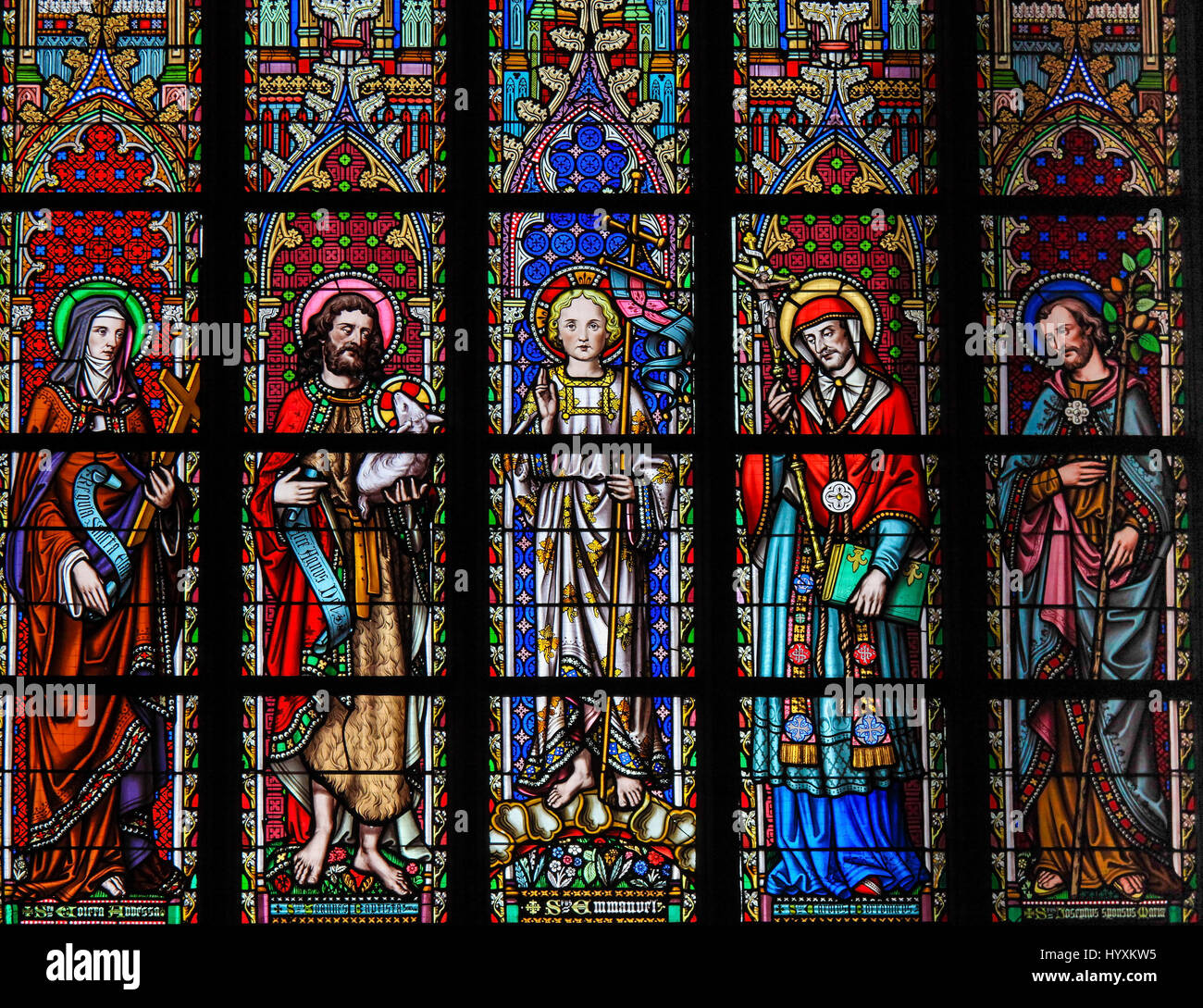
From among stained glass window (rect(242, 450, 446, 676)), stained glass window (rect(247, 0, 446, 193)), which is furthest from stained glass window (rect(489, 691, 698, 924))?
stained glass window (rect(247, 0, 446, 193))

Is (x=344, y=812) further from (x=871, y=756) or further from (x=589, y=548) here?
(x=871, y=756)

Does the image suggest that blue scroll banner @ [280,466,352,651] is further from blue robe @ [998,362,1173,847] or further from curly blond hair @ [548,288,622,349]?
blue robe @ [998,362,1173,847]

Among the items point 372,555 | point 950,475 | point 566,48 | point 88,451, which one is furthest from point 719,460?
point 88,451

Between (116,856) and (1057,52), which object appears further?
(1057,52)

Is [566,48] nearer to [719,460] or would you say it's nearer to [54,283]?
[719,460]

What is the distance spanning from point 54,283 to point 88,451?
576mm

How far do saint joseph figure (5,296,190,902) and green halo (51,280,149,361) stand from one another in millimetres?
18

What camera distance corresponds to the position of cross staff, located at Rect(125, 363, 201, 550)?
17.6 ft

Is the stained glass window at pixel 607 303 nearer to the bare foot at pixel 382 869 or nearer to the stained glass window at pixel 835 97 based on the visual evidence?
the stained glass window at pixel 835 97

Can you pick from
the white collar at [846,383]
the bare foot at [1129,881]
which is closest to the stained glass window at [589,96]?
the white collar at [846,383]

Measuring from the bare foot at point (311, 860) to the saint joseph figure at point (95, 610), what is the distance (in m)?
0.38

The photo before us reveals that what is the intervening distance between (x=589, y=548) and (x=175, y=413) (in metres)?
1.42

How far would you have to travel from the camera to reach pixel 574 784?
Answer: 5316 mm

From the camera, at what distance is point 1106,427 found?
5488 millimetres
